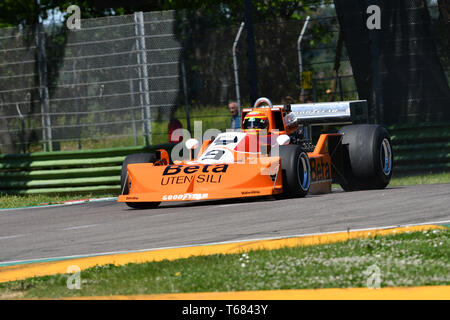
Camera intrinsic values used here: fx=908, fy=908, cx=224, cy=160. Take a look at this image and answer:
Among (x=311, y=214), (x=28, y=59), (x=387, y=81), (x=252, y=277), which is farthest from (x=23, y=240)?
(x=387, y=81)

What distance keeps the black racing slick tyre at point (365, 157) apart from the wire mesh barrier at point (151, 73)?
3017mm

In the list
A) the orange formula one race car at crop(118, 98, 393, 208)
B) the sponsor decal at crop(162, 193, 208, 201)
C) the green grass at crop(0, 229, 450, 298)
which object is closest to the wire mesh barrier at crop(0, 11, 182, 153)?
the orange formula one race car at crop(118, 98, 393, 208)

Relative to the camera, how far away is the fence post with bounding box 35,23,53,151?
58.6 feet

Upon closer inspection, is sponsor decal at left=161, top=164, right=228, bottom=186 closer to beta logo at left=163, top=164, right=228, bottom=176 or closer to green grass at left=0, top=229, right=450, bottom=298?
beta logo at left=163, top=164, right=228, bottom=176

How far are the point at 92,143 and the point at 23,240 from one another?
25.1 ft

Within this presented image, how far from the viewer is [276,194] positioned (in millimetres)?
12930

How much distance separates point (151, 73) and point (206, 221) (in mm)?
7143

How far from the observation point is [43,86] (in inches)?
708

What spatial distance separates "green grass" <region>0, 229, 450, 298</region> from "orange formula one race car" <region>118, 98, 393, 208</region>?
4.71 metres

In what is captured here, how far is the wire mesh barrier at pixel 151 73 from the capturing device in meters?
17.4

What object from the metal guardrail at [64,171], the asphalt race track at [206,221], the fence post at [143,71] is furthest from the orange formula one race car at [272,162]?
the metal guardrail at [64,171]

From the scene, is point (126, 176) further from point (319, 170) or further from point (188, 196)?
point (319, 170)
